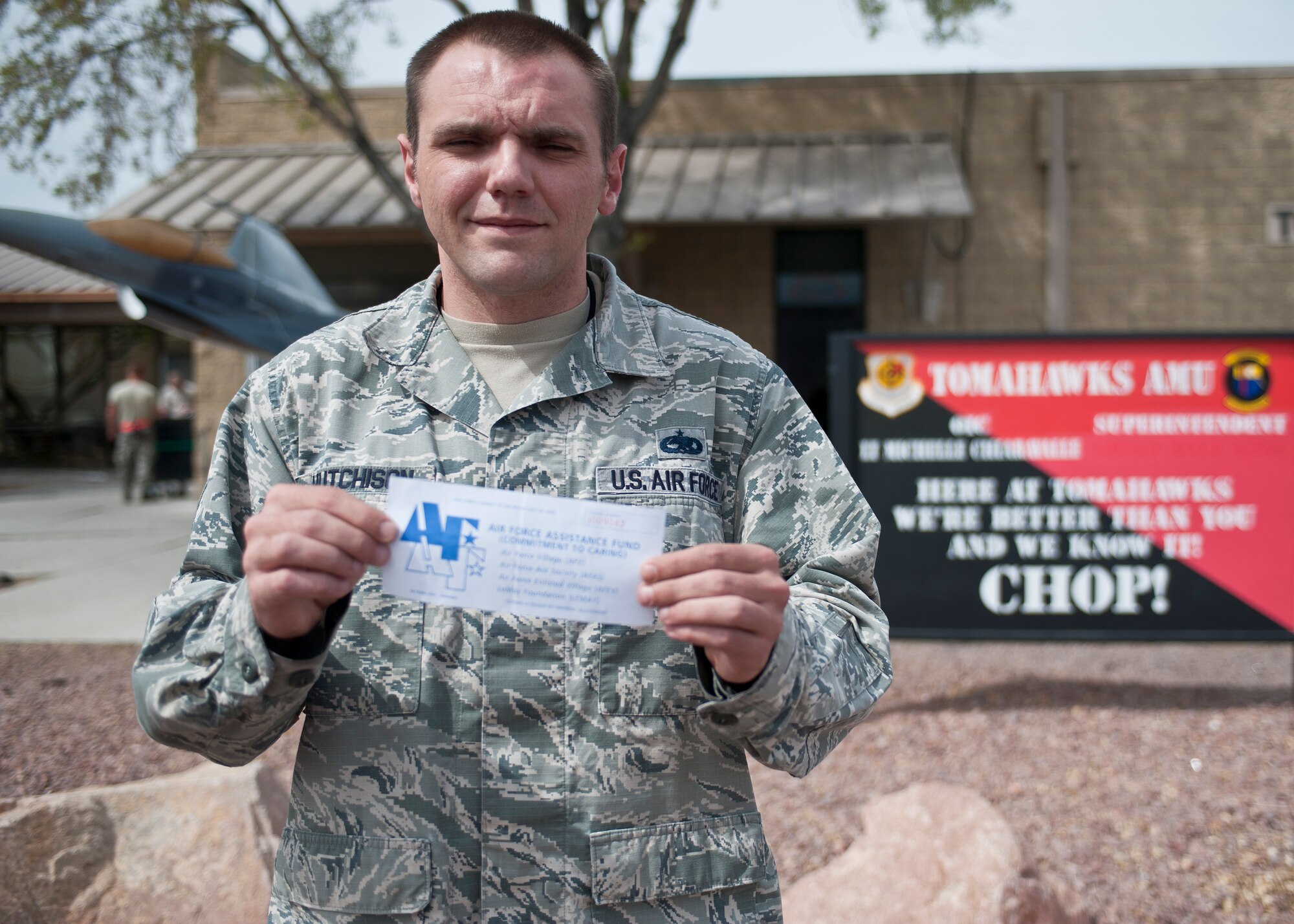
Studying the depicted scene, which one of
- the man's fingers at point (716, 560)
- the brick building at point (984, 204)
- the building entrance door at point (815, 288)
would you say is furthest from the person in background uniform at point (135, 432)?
the man's fingers at point (716, 560)

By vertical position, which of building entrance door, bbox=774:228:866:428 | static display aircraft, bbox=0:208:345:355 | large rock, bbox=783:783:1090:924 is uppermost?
building entrance door, bbox=774:228:866:428

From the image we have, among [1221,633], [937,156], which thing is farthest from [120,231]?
[937,156]

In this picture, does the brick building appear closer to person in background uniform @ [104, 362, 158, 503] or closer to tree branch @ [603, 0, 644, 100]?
person in background uniform @ [104, 362, 158, 503]

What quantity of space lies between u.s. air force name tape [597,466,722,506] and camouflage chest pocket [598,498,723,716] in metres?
0.02

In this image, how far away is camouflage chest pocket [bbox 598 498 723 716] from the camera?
1.45 meters

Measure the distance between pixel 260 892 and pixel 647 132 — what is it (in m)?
10.6

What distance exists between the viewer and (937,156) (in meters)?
11.4

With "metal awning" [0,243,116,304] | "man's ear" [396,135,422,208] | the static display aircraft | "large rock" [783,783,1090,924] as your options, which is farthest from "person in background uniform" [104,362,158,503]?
"man's ear" [396,135,422,208]

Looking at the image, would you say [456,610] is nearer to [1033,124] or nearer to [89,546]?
[89,546]

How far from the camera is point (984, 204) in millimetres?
11945

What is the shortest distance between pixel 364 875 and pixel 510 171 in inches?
39.9

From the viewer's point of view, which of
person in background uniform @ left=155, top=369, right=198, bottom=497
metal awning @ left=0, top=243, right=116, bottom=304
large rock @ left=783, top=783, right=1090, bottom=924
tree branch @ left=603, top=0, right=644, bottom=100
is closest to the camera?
large rock @ left=783, top=783, right=1090, bottom=924

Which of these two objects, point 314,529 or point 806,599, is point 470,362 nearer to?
point 314,529

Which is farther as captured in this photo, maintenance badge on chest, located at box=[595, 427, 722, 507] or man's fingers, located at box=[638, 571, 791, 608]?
maintenance badge on chest, located at box=[595, 427, 722, 507]
